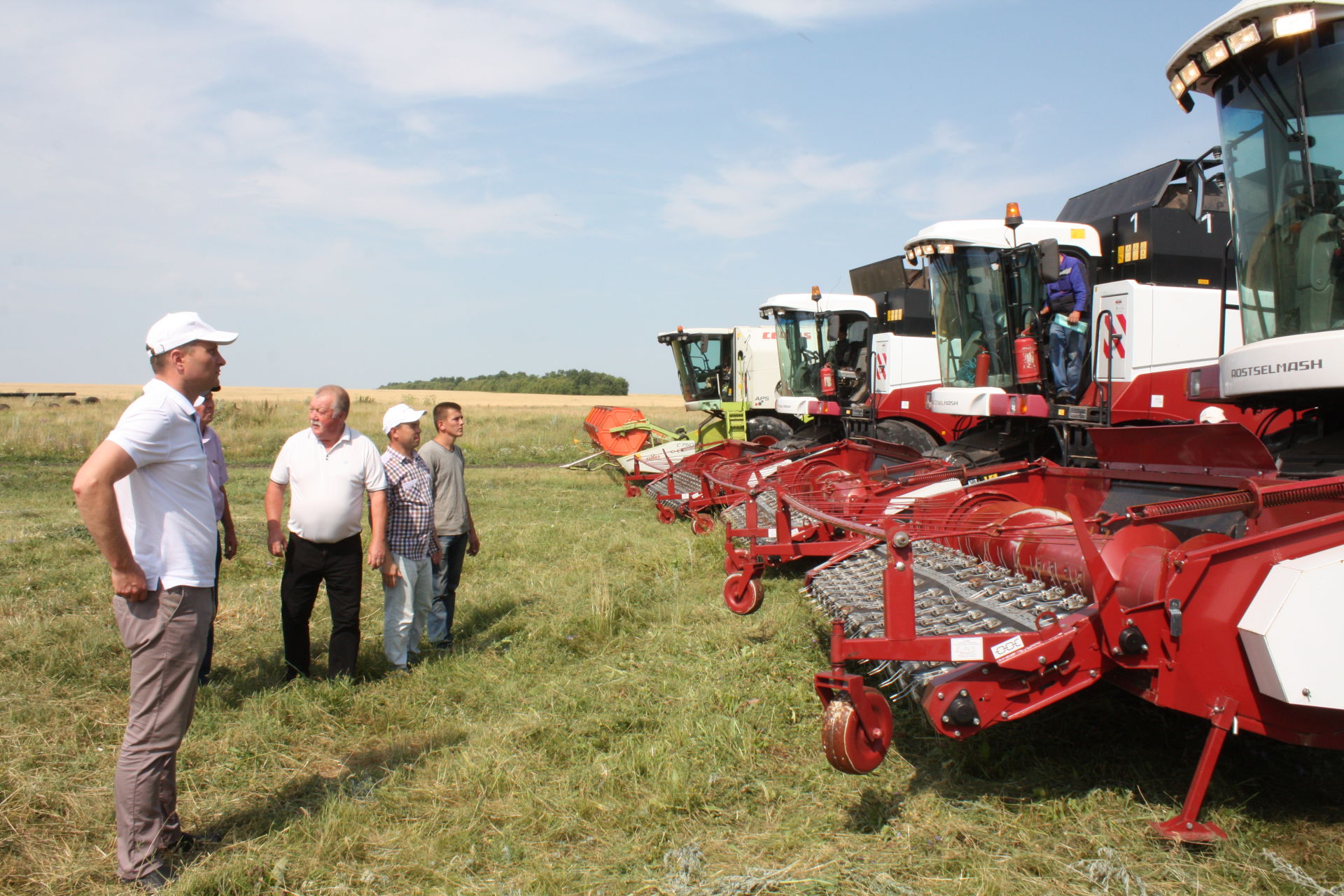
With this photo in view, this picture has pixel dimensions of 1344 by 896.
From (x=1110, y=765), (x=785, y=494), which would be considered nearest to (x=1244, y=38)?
(x=785, y=494)

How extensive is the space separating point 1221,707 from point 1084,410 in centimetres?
523

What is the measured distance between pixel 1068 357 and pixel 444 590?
570cm

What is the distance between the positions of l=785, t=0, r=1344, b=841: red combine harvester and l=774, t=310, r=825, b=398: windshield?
28.7 ft

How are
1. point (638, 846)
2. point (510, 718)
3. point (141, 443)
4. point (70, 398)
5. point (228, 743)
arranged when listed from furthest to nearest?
point (70, 398) → point (510, 718) → point (228, 743) → point (638, 846) → point (141, 443)

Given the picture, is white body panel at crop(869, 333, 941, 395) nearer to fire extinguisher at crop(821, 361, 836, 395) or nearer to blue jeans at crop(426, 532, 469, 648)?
fire extinguisher at crop(821, 361, 836, 395)

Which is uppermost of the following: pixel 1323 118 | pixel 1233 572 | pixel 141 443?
pixel 1323 118

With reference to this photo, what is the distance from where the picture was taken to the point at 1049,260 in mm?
7281

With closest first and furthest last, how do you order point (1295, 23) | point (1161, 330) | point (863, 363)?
point (1295, 23) < point (1161, 330) < point (863, 363)

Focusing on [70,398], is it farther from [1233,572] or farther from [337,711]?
[1233,572]

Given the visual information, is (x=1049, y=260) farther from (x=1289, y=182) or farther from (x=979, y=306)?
(x=1289, y=182)

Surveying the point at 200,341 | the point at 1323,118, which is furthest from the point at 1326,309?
the point at 200,341

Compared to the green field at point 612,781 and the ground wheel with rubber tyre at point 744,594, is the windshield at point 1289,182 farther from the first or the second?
the ground wheel with rubber tyre at point 744,594

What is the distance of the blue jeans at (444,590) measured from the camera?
18.2ft

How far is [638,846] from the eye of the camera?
3.16 m
